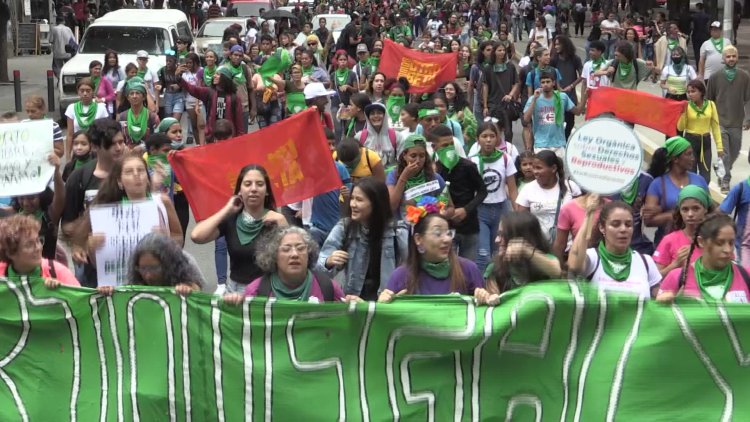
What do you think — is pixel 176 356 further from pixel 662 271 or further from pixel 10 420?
pixel 662 271

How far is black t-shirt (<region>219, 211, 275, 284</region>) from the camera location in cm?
772

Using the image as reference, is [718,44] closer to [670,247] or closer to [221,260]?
[221,260]

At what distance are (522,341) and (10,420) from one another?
7.46 ft

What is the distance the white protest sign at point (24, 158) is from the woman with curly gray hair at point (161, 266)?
1694 mm

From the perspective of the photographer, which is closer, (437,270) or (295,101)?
(437,270)

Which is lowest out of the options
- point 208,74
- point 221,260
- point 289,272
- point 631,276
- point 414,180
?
point 208,74

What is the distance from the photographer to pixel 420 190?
9.41 meters

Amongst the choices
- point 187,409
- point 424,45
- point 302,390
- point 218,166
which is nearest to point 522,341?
point 302,390

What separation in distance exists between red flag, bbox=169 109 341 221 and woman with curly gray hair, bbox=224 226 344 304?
2621 millimetres

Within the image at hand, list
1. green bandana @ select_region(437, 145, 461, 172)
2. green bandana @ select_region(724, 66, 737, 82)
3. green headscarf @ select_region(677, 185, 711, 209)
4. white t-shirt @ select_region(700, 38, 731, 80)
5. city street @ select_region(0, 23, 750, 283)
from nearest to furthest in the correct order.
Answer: green headscarf @ select_region(677, 185, 711, 209) < green bandana @ select_region(437, 145, 461, 172) < city street @ select_region(0, 23, 750, 283) < green bandana @ select_region(724, 66, 737, 82) < white t-shirt @ select_region(700, 38, 731, 80)

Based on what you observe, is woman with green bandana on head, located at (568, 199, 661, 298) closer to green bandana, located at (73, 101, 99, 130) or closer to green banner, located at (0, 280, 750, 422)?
green banner, located at (0, 280, 750, 422)

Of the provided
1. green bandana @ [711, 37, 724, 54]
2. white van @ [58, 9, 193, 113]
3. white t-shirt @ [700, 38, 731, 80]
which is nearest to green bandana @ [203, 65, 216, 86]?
white van @ [58, 9, 193, 113]

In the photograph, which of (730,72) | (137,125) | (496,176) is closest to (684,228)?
(496,176)

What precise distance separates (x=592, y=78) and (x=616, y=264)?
1079 centimetres
